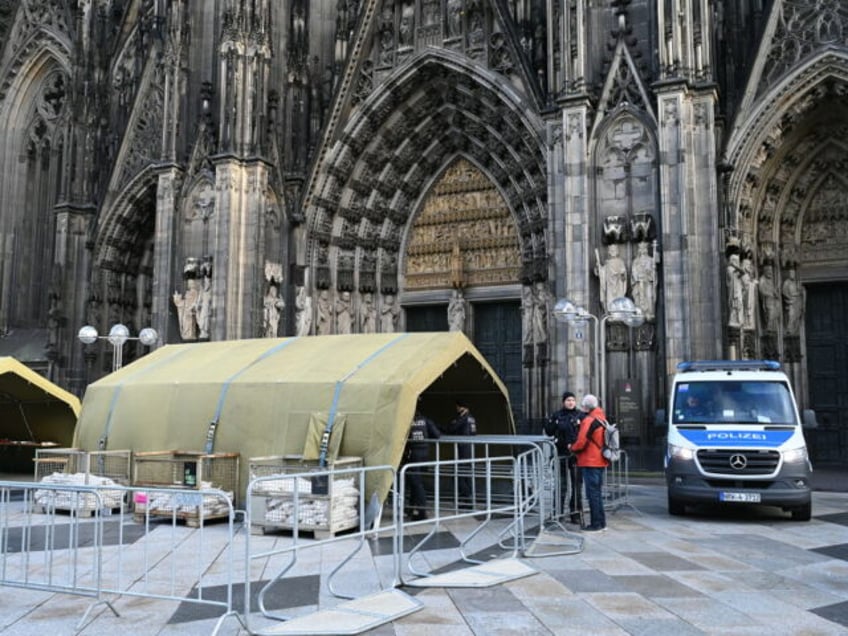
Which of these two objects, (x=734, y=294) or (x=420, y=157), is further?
(x=420, y=157)

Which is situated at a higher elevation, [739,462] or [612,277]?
[612,277]

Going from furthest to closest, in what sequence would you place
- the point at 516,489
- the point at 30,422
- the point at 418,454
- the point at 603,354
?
the point at 30,422, the point at 603,354, the point at 418,454, the point at 516,489

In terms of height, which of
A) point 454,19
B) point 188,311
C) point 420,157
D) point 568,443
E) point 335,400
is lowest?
point 568,443

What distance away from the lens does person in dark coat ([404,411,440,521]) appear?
1055 centimetres

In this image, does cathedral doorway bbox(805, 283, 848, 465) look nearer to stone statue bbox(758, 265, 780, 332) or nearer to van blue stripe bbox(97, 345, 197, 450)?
stone statue bbox(758, 265, 780, 332)

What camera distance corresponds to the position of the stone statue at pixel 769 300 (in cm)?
1856

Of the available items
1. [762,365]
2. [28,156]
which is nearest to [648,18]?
[762,365]

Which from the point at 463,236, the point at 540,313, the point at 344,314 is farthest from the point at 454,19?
the point at 344,314

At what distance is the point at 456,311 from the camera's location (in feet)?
71.5

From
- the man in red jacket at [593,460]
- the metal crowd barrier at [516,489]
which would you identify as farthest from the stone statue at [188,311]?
the man in red jacket at [593,460]

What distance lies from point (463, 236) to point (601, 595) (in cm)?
1639

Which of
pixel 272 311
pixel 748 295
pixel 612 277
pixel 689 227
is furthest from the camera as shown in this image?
pixel 272 311

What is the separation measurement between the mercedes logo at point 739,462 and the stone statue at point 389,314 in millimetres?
13120

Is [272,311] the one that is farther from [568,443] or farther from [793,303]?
[793,303]
